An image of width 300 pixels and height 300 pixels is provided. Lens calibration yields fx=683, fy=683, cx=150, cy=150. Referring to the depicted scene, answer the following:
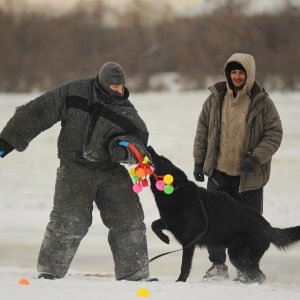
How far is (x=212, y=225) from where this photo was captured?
4910 mm

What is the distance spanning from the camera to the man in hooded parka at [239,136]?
5.28m

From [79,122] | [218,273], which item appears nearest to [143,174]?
[79,122]

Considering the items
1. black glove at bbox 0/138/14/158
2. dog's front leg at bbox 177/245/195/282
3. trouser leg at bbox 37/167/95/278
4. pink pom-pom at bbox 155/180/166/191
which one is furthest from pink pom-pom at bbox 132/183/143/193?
black glove at bbox 0/138/14/158

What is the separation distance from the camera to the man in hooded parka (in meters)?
5.28

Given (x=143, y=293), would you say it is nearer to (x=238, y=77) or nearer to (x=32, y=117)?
(x=32, y=117)

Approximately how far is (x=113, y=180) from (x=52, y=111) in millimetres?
672

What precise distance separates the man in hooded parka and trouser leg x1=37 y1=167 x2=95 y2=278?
3.51ft

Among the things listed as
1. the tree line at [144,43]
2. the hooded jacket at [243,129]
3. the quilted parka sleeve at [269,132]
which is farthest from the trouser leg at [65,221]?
the tree line at [144,43]

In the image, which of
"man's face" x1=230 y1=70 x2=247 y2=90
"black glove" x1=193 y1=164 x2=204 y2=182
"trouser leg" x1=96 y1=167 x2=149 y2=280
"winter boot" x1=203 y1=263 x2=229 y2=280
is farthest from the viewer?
"black glove" x1=193 y1=164 x2=204 y2=182

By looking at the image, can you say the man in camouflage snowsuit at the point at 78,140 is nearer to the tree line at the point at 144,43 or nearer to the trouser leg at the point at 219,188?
the trouser leg at the point at 219,188

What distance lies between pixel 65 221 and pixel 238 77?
5.73 feet

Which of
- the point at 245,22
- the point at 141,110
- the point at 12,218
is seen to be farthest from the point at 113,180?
the point at 245,22

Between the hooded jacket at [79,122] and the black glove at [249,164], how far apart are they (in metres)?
0.79

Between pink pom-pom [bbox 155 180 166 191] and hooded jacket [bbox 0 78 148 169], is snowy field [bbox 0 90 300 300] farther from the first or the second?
hooded jacket [bbox 0 78 148 169]
